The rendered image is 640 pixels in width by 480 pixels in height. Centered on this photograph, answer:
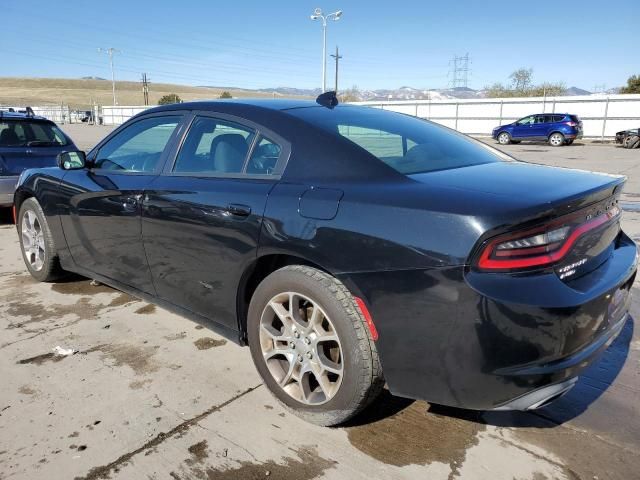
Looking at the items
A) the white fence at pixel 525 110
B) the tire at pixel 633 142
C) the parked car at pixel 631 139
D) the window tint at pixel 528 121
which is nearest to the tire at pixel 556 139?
the window tint at pixel 528 121

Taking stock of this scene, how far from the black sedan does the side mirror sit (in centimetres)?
53

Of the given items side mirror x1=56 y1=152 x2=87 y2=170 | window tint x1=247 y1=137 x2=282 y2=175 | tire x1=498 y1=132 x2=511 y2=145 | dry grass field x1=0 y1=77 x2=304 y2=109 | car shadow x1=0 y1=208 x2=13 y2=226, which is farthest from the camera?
dry grass field x1=0 y1=77 x2=304 y2=109

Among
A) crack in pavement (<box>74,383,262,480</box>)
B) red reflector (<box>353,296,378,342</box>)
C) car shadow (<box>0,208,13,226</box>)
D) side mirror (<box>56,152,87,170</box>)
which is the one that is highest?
side mirror (<box>56,152,87,170</box>)

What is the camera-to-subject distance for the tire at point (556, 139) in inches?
1046

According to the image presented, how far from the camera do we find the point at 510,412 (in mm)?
2666

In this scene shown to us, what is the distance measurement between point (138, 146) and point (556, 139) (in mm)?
27245

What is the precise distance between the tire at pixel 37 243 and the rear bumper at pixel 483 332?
3.27 metres

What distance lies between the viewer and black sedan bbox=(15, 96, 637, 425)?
191cm

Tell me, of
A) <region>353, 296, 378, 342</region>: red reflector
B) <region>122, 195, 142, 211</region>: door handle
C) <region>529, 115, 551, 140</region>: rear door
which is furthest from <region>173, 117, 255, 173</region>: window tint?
<region>529, 115, 551, 140</region>: rear door

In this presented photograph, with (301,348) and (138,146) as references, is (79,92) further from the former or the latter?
(301,348)

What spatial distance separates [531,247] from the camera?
1.92m

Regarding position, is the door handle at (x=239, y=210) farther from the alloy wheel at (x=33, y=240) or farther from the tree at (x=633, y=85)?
the tree at (x=633, y=85)

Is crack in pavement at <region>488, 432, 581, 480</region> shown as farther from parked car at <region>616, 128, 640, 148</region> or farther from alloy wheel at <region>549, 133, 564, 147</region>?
alloy wheel at <region>549, 133, 564, 147</region>

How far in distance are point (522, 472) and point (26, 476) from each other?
2126 mm
